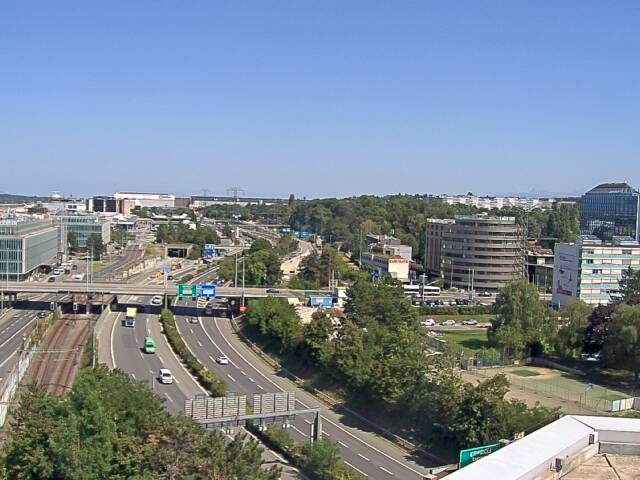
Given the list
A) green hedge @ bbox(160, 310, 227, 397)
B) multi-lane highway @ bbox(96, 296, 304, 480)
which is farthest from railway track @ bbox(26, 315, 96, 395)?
green hedge @ bbox(160, 310, 227, 397)

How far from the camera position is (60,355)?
80.6 ft

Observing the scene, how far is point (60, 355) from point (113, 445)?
13.2 m

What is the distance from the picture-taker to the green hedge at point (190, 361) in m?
20.4

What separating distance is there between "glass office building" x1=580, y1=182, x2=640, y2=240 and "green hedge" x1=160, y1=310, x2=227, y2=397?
2054 inches

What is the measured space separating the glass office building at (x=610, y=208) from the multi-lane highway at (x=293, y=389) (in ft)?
170

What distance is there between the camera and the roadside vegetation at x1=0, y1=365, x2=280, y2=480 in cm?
1150

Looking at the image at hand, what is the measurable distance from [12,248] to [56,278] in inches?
152

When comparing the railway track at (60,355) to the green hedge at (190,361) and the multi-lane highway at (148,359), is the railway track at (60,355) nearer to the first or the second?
the multi-lane highway at (148,359)

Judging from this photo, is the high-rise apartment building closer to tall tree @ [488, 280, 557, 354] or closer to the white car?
tall tree @ [488, 280, 557, 354]

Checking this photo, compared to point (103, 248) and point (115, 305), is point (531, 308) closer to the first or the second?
point (115, 305)

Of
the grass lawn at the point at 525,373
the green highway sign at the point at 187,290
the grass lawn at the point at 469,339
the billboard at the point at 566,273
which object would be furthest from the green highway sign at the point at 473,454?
the billboard at the point at 566,273

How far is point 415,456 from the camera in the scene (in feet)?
53.1

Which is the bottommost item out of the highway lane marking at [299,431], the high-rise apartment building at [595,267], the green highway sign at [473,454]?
the highway lane marking at [299,431]

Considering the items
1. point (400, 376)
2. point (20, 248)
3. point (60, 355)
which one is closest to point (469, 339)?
point (400, 376)
